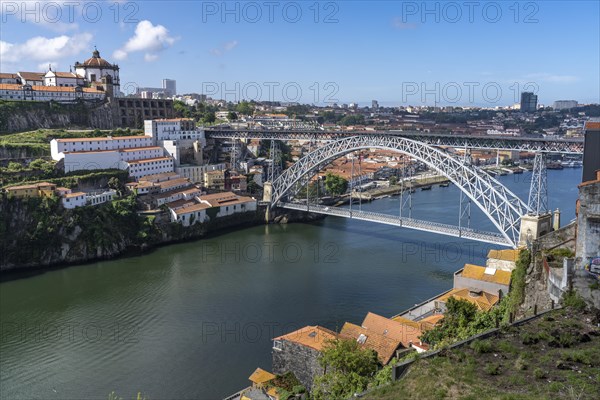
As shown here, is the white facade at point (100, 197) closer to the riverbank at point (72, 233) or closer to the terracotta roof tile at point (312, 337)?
the riverbank at point (72, 233)

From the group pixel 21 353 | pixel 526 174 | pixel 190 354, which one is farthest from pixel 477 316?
pixel 526 174

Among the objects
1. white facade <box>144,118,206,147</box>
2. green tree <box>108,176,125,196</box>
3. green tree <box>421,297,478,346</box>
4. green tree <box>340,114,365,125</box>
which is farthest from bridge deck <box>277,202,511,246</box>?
green tree <box>340,114,365,125</box>

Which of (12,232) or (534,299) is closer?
(534,299)

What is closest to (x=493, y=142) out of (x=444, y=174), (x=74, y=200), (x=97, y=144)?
(x=444, y=174)

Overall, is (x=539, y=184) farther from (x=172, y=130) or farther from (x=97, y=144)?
(x=172, y=130)

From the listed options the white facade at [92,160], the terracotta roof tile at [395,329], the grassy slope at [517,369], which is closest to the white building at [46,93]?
the white facade at [92,160]

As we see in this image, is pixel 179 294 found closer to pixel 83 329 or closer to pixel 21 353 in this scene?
pixel 83 329
